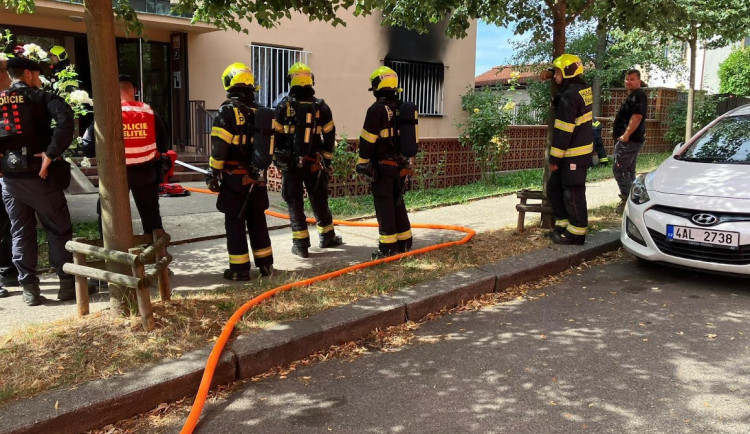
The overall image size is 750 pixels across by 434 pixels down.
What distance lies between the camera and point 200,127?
11.8 meters

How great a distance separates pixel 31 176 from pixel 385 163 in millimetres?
3061

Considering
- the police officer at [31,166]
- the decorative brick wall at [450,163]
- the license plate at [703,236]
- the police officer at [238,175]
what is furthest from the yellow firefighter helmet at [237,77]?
the decorative brick wall at [450,163]

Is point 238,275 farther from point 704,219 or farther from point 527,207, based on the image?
point 704,219

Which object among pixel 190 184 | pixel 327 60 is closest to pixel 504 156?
pixel 327 60

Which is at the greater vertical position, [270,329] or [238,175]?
[238,175]

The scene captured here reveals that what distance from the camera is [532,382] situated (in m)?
3.49

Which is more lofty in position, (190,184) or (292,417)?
(190,184)

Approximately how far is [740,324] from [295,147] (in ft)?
13.8

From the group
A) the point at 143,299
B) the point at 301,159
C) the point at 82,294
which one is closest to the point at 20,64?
→ the point at 82,294

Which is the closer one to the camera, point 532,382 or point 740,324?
point 532,382

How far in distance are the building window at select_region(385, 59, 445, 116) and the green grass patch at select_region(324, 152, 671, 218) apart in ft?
13.4

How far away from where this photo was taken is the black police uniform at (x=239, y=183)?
4.95 metres

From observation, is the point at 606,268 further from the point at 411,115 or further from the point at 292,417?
the point at 292,417

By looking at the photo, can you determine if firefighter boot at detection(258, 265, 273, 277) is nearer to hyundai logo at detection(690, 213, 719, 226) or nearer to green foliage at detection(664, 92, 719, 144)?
hyundai logo at detection(690, 213, 719, 226)
